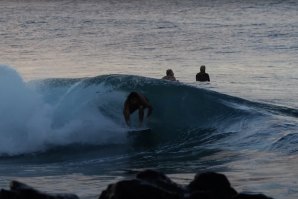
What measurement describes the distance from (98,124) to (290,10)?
66732mm

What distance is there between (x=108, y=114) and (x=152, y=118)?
1248 mm

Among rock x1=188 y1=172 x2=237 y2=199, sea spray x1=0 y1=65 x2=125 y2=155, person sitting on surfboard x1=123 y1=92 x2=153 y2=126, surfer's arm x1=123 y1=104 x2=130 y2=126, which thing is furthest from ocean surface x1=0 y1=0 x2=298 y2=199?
rock x1=188 y1=172 x2=237 y2=199

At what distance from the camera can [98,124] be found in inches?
792

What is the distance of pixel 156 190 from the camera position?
978cm

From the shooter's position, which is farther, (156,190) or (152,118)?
(152,118)

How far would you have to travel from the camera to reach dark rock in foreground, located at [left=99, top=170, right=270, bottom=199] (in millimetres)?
9688

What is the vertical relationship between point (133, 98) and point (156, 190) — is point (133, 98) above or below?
above

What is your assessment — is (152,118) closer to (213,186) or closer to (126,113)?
(126,113)

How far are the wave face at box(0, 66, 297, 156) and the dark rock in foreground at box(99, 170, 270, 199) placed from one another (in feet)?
22.3

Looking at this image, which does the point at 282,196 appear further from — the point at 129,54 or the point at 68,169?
the point at 129,54

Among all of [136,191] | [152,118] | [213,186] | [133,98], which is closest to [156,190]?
[136,191]

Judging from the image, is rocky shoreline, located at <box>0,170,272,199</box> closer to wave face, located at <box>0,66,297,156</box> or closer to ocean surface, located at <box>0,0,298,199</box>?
ocean surface, located at <box>0,0,298,199</box>

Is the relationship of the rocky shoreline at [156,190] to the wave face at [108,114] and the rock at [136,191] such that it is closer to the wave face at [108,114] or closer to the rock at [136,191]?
the rock at [136,191]

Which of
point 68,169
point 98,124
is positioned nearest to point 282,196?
point 68,169
